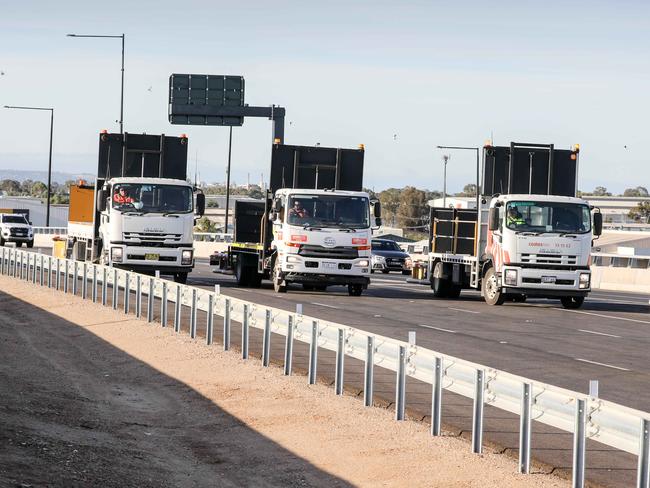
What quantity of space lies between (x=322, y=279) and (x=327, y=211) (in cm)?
A: 179

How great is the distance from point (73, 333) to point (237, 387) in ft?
26.5

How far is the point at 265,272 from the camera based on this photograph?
36688mm

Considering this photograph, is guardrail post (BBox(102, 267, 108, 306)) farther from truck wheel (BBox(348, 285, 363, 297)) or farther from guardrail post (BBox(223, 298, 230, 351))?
guardrail post (BBox(223, 298, 230, 351))

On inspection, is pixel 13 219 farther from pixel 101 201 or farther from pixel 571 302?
pixel 571 302

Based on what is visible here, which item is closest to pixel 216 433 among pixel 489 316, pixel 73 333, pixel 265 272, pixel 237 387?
pixel 237 387

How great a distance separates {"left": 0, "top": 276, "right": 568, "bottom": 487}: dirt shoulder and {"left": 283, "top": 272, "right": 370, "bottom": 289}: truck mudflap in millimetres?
12556

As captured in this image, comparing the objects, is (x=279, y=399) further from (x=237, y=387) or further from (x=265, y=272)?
(x=265, y=272)

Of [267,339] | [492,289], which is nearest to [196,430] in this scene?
[267,339]

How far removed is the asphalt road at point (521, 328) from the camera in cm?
1850

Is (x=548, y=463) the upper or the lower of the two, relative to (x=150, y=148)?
lower

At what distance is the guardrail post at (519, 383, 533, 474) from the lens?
1112cm

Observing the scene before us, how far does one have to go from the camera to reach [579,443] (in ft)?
33.6

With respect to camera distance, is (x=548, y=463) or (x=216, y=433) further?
(x=216, y=433)

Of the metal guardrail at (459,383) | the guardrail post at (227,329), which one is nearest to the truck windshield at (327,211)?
the metal guardrail at (459,383)
